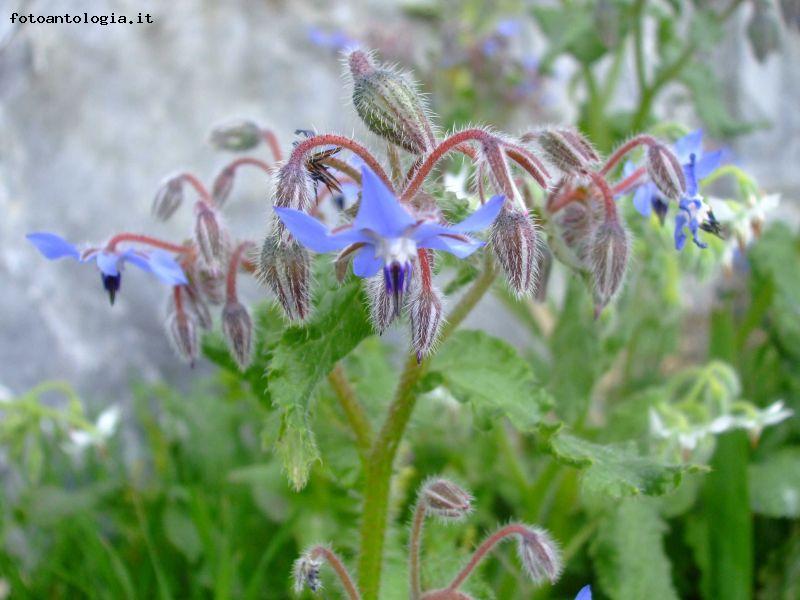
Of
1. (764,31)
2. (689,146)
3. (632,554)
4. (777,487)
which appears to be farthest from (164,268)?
(764,31)

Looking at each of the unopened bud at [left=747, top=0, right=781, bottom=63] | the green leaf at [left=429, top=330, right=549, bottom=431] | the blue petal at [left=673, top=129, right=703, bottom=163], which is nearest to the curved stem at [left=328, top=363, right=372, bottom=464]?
the green leaf at [left=429, top=330, right=549, bottom=431]

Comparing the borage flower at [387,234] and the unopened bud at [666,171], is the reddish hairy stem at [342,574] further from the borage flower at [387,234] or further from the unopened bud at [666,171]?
the unopened bud at [666,171]

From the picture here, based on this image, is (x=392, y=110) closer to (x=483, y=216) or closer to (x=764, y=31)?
(x=483, y=216)

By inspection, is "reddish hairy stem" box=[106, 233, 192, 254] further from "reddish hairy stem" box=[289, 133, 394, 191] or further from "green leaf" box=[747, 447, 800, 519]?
"green leaf" box=[747, 447, 800, 519]

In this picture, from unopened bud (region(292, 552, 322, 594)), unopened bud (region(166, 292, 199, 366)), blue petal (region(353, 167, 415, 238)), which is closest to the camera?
blue petal (region(353, 167, 415, 238))

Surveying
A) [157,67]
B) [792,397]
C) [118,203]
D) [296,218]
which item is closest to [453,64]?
[157,67]

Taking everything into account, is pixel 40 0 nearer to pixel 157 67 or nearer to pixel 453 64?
pixel 157 67
